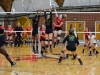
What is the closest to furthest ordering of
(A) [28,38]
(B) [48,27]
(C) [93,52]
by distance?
(B) [48,27] → (C) [93,52] → (A) [28,38]

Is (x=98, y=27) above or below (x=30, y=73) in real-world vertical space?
below

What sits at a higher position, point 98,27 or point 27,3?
point 27,3

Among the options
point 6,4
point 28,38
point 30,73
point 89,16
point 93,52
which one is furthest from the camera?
point 6,4

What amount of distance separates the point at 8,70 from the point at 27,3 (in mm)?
19741

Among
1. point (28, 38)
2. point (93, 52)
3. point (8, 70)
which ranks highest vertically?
point (8, 70)

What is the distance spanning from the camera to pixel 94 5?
2692 cm

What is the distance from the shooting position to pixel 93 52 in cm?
1622

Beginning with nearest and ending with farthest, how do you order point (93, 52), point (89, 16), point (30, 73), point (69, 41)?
point (30, 73) < point (69, 41) < point (93, 52) < point (89, 16)

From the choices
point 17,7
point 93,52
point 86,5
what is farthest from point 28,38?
point 93,52

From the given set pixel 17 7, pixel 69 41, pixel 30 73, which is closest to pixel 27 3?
pixel 17 7

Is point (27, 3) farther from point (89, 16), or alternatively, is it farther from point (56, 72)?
point (56, 72)

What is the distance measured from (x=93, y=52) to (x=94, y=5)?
1171 cm

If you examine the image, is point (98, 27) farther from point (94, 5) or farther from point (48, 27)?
point (48, 27)

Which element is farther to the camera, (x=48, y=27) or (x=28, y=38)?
(x=28, y=38)
